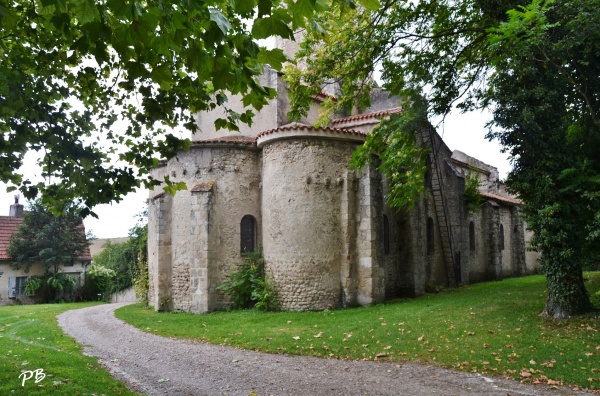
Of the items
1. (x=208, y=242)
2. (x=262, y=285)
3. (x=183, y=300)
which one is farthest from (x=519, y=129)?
(x=183, y=300)

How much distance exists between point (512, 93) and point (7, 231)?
2919 centimetres

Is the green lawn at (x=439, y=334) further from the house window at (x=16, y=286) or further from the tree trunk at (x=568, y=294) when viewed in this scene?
the house window at (x=16, y=286)

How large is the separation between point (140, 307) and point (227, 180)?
7.49 meters

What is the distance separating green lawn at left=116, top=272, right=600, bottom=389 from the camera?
7754 millimetres

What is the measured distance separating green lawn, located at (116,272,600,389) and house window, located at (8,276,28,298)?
14997mm

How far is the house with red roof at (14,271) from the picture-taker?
25.1 meters

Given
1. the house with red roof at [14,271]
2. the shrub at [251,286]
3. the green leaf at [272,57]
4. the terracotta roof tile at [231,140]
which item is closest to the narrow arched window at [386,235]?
the shrub at [251,286]

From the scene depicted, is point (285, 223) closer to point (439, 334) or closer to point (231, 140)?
point (231, 140)

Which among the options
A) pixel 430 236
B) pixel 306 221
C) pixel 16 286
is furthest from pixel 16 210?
pixel 430 236

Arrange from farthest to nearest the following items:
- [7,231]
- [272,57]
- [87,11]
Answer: [7,231] → [272,57] → [87,11]

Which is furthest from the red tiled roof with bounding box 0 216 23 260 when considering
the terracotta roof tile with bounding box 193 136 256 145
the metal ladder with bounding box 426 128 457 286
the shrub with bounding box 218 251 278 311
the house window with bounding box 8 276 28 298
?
the metal ladder with bounding box 426 128 457 286

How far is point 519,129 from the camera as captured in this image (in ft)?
34.8

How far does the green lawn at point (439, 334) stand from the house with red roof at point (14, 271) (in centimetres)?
1504

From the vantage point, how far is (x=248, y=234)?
16.3m
